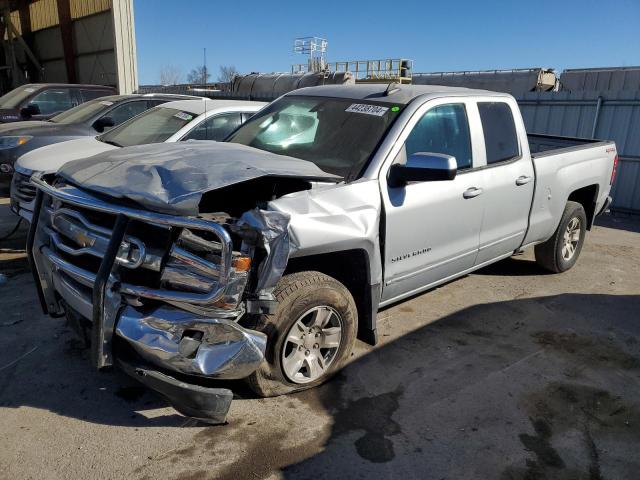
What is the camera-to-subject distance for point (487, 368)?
382cm

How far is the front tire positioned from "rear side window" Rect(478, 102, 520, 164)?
2.07m

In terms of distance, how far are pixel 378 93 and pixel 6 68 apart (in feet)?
87.1

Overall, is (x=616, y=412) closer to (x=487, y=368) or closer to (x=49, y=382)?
(x=487, y=368)

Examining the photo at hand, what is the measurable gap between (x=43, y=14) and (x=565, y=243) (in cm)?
2841

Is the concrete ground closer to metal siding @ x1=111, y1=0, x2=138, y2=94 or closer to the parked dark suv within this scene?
the parked dark suv

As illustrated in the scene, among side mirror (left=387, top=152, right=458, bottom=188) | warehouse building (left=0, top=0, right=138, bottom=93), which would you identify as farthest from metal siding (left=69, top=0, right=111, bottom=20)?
side mirror (left=387, top=152, right=458, bottom=188)

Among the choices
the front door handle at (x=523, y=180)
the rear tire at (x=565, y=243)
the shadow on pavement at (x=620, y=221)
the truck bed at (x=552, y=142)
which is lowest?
the shadow on pavement at (x=620, y=221)

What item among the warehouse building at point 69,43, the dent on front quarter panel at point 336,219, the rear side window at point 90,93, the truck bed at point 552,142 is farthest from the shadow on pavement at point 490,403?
the warehouse building at point 69,43

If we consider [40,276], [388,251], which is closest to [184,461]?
[40,276]

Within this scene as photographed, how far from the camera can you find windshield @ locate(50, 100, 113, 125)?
7852mm

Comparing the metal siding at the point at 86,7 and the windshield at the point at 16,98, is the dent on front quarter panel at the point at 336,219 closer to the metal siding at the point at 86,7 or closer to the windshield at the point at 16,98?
the windshield at the point at 16,98

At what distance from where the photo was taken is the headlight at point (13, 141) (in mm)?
6997

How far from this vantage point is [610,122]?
10.3 m

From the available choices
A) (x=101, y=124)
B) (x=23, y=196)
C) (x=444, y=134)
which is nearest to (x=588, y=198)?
(x=444, y=134)
